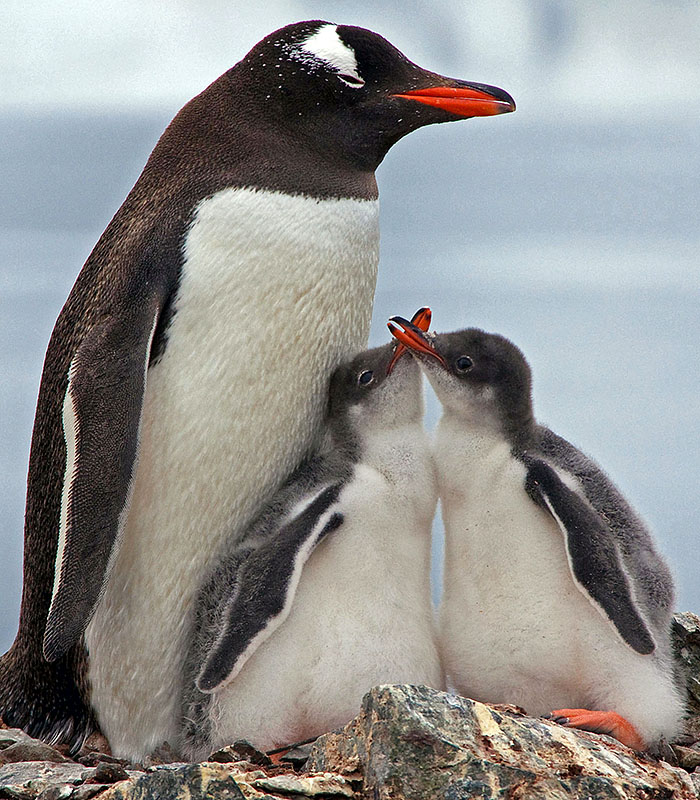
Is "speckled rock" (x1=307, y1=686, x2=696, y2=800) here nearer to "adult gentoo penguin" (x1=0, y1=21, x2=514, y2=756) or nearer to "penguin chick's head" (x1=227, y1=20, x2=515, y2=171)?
"adult gentoo penguin" (x1=0, y1=21, x2=514, y2=756)

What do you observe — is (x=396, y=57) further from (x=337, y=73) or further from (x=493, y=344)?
(x=493, y=344)

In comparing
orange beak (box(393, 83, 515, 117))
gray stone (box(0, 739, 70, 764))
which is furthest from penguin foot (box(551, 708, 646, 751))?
orange beak (box(393, 83, 515, 117))

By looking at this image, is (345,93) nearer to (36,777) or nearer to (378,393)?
(378,393)

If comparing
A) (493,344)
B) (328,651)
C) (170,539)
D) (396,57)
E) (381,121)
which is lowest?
(328,651)

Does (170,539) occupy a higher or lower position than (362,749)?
higher

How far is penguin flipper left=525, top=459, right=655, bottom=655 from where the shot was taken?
9.09 ft

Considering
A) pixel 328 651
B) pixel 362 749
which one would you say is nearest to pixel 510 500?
pixel 328 651

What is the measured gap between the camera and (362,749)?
2361 mm

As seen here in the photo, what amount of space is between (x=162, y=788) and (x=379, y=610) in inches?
33.4

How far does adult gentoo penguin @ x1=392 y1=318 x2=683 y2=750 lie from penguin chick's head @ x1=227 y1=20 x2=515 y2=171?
1.89 ft

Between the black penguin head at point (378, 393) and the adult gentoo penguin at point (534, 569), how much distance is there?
66 mm

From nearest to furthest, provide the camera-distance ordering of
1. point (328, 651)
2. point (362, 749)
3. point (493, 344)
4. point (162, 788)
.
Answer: point (162, 788), point (362, 749), point (328, 651), point (493, 344)

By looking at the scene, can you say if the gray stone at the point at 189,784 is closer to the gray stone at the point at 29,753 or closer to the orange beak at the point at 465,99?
the gray stone at the point at 29,753

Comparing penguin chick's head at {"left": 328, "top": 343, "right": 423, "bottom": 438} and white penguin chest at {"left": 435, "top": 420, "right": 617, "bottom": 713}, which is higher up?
penguin chick's head at {"left": 328, "top": 343, "right": 423, "bottom": 438}
